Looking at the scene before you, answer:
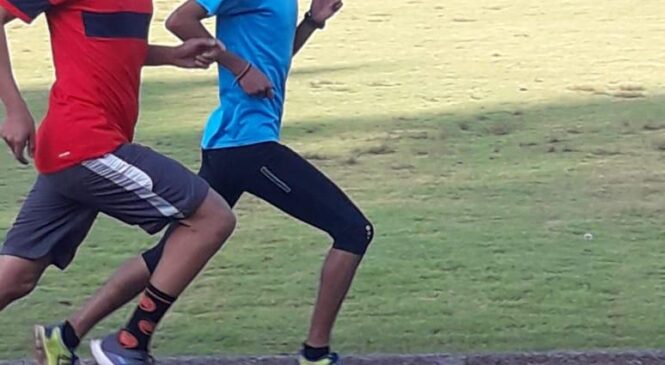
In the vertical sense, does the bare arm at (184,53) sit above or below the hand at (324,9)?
above

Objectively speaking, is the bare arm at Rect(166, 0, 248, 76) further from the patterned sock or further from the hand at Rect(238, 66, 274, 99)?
the patterned sock

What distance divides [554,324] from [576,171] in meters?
3.89

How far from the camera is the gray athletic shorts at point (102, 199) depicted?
4.87m

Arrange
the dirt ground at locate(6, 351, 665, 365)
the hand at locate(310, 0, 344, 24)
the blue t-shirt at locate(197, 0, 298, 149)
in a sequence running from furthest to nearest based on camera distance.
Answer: the hand at locate(310, 0, 344, 24) → the dirt ground at locate(6, 351, 665, 365) → the blue t-shirt at locate(197, 0, 298, 149)

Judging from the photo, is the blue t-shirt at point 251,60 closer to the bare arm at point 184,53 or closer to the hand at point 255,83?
the hand at point 255,83

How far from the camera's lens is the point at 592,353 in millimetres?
5645

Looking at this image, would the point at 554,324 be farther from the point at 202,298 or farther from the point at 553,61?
the point at 553,61

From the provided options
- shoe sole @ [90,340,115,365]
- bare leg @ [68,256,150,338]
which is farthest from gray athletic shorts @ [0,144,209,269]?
shoe sole @ [90,340,115,365]

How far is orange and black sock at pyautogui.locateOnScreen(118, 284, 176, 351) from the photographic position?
16.5 feet

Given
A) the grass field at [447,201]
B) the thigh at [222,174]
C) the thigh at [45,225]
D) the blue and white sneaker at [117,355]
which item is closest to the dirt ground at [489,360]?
the grass field at [447,201]

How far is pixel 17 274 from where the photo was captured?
198 inches

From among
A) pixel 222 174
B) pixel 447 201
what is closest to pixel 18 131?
pixel 222 174

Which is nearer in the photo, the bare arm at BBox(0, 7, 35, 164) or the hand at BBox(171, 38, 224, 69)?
the bare arm at BBox(0, 7, 35, 164)

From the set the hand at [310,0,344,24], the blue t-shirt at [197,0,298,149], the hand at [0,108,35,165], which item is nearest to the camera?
the hand at [0,108,35,165]
